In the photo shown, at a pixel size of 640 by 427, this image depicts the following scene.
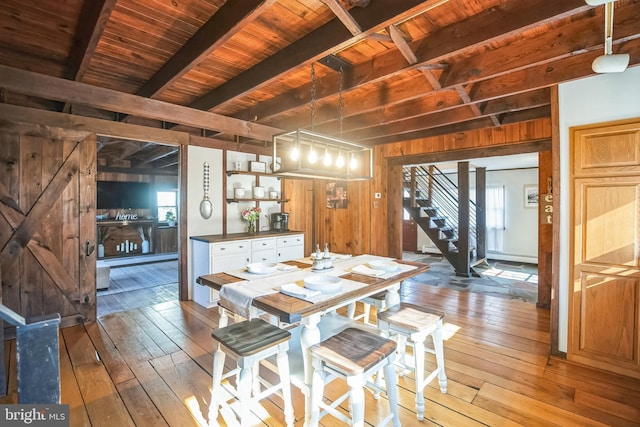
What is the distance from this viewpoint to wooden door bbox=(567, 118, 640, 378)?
2.37 meters

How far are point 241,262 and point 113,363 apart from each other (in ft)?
6.40

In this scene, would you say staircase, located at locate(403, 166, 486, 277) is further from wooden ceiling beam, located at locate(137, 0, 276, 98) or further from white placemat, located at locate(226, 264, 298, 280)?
wooden ceiling beam, located at locate(137, 0, 276, 98)

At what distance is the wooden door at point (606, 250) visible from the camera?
7.76 ft

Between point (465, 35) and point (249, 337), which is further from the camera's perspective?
point (465, 35)

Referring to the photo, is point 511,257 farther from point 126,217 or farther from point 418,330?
point 126,217

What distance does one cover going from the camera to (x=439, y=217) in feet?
23.3

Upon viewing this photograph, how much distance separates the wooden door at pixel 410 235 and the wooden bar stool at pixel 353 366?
25.3 feet

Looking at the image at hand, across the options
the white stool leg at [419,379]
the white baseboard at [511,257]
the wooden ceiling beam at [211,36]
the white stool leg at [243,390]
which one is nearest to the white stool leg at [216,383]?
the white stool leg at [243,390]

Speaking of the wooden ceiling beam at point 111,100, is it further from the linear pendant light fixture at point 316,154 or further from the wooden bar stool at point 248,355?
the wooden bar stool at point 248,355

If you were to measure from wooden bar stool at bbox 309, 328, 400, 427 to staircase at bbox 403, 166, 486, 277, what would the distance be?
15.5 feet

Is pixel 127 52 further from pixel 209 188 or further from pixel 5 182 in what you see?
pixel 209 188

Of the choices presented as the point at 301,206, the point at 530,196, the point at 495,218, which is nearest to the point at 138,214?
the point at 301,206

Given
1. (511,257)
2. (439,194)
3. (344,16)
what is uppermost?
(344,16)

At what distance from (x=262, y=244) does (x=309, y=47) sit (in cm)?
308
